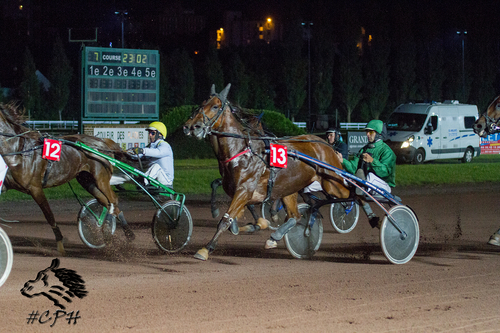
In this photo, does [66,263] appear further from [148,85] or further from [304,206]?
[148,85]

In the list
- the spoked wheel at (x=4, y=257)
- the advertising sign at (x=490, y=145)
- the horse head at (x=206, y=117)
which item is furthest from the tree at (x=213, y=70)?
the spoked wheel at (x=4, y=257)

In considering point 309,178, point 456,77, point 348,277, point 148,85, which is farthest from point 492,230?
point 456,77

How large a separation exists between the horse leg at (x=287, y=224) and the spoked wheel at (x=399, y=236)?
941 mm

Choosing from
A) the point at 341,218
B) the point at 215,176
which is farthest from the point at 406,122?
the point at 341,218

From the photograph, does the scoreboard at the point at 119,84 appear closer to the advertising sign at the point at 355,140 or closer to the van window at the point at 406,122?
the advertising sign at the point at 355,140

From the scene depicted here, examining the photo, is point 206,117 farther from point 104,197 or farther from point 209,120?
point 104,197

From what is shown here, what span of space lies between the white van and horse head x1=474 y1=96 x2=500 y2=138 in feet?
43.1

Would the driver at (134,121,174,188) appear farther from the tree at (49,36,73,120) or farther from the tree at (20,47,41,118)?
the tree at (49,36,73,120)

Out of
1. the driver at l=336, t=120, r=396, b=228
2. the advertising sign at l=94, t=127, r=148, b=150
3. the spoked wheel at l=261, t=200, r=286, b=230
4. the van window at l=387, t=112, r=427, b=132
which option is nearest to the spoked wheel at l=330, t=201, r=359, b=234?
the spoked wheel at l=261, t=200, r=286, b=230

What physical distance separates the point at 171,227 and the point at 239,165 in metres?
1.22

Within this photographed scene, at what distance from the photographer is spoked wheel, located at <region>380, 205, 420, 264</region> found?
21.7 feet

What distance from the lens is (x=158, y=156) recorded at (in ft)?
25.9

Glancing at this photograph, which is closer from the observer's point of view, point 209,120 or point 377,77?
point 209,120

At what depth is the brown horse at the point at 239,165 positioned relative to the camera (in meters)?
6.46
